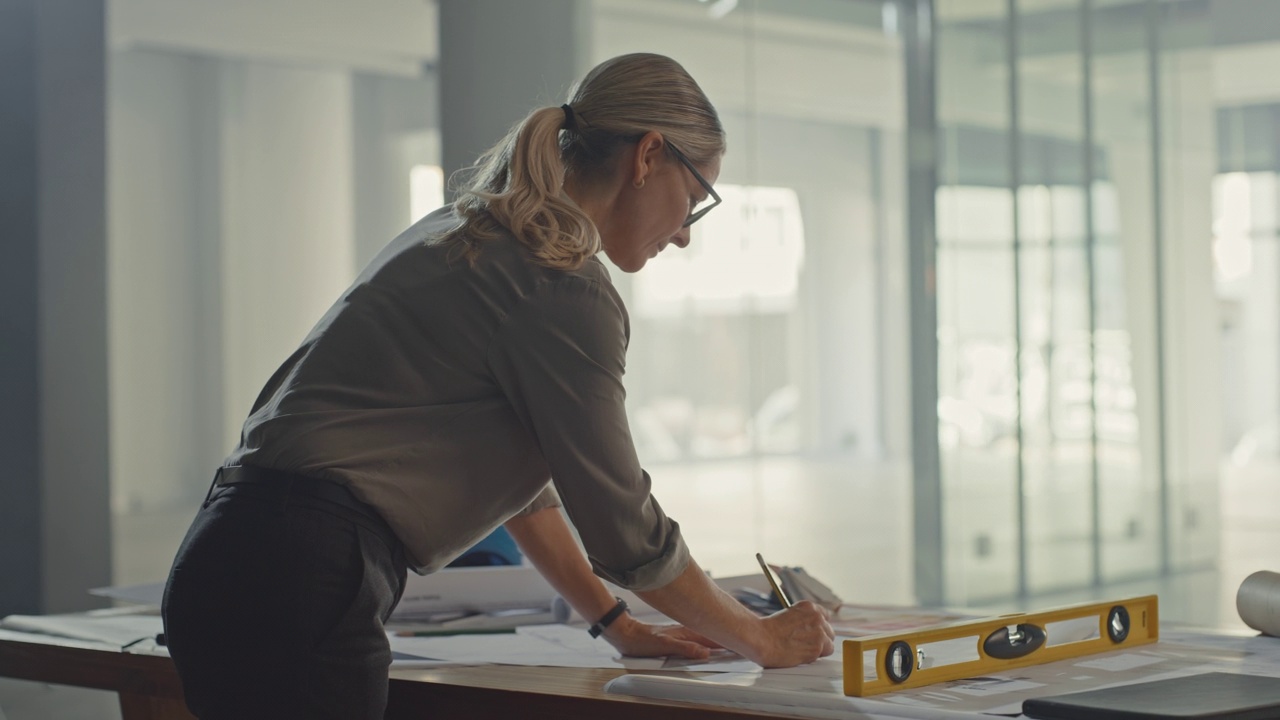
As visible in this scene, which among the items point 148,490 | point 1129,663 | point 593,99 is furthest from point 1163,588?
point 148,490

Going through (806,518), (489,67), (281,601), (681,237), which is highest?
(489,67)

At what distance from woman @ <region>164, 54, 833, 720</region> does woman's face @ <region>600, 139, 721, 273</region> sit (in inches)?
1.7

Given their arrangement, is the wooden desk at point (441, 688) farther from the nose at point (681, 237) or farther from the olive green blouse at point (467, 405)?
the nose at point (681, 237)

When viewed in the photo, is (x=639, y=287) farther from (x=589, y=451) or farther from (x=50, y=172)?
(x=589, y=451)

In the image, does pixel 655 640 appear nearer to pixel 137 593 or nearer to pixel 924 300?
pixel 137 593

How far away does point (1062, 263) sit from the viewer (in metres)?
4.89

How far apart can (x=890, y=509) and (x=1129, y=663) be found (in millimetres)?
4230

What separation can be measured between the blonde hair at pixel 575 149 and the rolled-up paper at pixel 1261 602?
2.52 feet

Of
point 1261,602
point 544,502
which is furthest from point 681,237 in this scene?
point 1261,602

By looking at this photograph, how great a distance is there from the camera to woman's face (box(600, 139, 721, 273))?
4.25 feet

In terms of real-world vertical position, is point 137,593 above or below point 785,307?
below

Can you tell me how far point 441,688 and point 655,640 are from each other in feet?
0.87

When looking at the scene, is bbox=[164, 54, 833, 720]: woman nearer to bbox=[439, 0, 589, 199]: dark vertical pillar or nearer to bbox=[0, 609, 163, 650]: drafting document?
bbox=[0, 609, 163, 650]: drafting document

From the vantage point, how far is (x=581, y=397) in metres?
1.14
